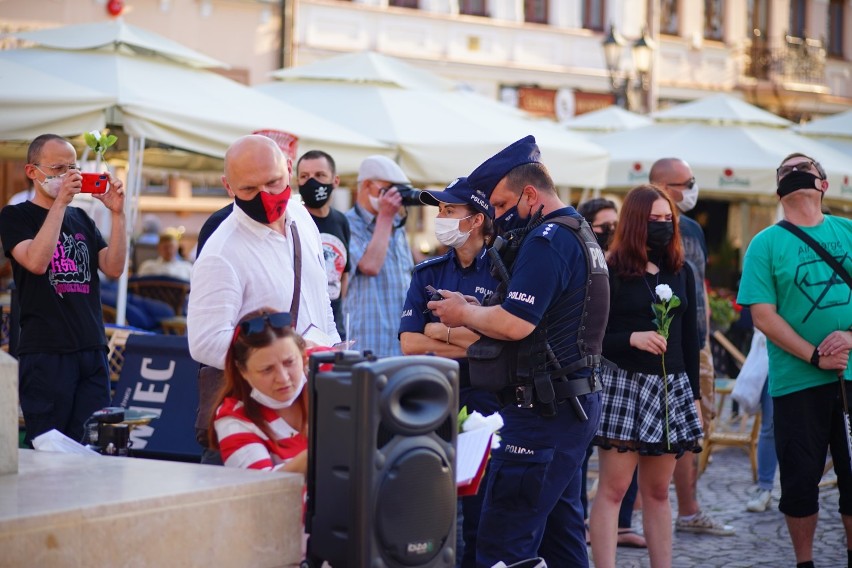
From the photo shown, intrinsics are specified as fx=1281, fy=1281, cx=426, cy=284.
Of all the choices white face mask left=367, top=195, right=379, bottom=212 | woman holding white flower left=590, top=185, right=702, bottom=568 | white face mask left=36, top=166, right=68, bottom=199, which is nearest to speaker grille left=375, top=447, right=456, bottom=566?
woman holding white flower left=590, top=185, right=702, bottom=568

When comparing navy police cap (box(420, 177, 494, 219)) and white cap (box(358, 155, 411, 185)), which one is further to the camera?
white cap (box(358, 155, 411, 185))

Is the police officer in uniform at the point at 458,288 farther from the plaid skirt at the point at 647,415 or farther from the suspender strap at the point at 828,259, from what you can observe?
the suspender strap at the point at 828,259

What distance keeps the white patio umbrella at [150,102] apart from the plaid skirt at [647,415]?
378 cm

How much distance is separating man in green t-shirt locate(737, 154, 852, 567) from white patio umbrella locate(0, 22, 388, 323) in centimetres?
402

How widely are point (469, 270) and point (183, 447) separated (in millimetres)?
2279

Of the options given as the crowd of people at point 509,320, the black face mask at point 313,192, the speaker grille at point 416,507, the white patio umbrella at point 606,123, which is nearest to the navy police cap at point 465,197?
the crowd of people at point 509,320

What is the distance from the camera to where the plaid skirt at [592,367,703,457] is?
230 inches

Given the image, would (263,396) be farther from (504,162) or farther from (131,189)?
(131,189)

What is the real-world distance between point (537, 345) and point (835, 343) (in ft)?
6.64

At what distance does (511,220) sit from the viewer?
15.7 ft

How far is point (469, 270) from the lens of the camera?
5.48m

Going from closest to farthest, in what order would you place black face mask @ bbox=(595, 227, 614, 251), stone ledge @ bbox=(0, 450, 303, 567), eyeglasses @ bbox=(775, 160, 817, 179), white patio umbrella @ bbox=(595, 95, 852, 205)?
stone ledge @ bbox=(0, 450, 303, 567)
eyeglasses @ bbox=(775, 160, 817, 179)
black face mask @ bbox=(595, 227, 614, 251)
white patio umbrella @ bbox=(595, 95, 852, 205)

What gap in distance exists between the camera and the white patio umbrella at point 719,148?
13977mm

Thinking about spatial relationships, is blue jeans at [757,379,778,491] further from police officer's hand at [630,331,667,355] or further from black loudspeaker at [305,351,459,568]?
black loudspeaker at [305,351,459,568]
